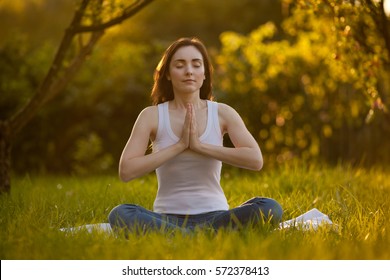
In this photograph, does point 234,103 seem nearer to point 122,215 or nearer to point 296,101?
point 296,101

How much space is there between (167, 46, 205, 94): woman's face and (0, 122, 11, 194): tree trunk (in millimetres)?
2567

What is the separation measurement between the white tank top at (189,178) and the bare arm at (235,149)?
0.11 metres

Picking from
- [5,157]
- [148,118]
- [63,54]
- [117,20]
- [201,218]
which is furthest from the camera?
[63,54]

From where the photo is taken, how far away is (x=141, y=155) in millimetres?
4473

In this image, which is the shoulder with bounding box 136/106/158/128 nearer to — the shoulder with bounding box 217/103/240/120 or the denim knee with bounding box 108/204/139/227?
the shoulder with bounding box 217/103/240/120

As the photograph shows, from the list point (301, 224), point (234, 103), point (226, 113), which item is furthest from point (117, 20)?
point (234, 103)

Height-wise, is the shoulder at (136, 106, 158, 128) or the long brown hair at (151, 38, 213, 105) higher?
the long brown hair at (151, 38, 213, 105)

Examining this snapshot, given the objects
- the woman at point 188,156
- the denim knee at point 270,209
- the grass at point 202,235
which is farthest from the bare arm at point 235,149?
the grass at point 202,235

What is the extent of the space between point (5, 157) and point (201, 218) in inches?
109

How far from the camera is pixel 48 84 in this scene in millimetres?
6586

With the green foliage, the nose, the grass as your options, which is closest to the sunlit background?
the green foliage

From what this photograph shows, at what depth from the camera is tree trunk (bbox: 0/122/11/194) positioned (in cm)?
641

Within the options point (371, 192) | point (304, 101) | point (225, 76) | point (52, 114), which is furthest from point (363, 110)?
point (52, 114)
